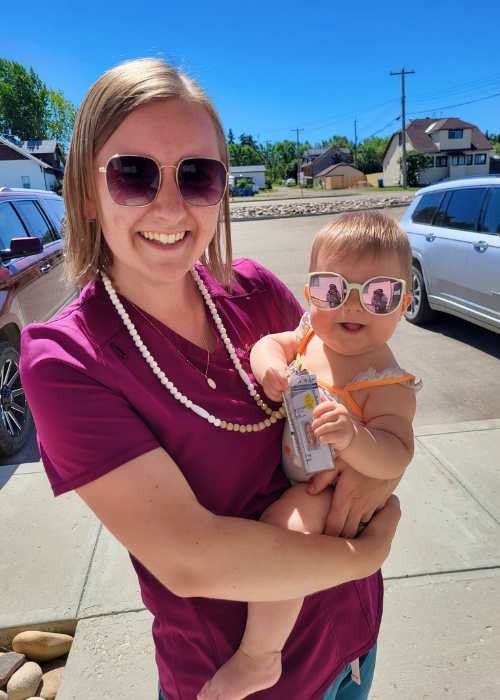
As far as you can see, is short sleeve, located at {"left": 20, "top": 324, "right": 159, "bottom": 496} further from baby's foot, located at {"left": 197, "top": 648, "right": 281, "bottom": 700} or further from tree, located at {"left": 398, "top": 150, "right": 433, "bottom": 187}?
tree, located at {"left": 398, "top": 150, "right": 433, "bottom": 187}

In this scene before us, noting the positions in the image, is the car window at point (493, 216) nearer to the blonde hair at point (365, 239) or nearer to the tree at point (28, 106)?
the blonde hair at point (365, 239)

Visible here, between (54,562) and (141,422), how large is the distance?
2303mm

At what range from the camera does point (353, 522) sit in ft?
4.34

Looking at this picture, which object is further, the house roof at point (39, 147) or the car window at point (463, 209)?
the house roof at point (39, 147)

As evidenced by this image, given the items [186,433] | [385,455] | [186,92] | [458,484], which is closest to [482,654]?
[458,484]

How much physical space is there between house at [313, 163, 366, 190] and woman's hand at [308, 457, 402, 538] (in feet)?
270

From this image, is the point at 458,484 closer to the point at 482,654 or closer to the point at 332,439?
the point at 482,654

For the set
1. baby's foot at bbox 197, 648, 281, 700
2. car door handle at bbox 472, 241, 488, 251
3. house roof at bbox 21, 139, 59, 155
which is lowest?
baby's foot at bbox 197, 648, 281, 700

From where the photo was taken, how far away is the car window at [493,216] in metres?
6.28

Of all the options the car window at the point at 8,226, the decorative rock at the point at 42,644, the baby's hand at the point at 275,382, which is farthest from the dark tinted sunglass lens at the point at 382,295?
the car window at the point at 8,226

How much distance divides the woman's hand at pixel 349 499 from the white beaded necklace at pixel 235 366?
7.7 inches

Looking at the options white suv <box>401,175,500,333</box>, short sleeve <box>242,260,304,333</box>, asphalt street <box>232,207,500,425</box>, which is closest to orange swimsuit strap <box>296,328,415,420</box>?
short sleeve <box>242,260,304,333</box>

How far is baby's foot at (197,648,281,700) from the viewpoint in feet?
3.96

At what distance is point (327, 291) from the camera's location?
1.53 m
